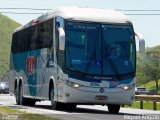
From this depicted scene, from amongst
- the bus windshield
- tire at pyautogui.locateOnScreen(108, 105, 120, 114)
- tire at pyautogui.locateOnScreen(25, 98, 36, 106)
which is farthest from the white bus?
tire at pyautogui.locateOnScreen(25, 98, 36, 106)

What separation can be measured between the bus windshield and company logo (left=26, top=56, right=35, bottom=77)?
585 cm

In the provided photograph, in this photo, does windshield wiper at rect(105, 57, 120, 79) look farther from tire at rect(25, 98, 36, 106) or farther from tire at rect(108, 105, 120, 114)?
tire at rect(25, 98, 36, 106)

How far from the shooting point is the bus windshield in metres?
22.6

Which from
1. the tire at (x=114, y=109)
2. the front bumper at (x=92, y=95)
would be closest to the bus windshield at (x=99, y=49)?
the front bumper at (x=92, y=95)

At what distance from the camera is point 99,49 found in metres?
22.9

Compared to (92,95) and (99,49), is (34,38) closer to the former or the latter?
(99,49)

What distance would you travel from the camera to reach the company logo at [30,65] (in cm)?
2827

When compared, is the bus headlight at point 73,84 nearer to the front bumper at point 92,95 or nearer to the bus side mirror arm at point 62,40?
the front bumper at point 92,95

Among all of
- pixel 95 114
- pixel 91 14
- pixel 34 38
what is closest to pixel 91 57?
pixel 91 14

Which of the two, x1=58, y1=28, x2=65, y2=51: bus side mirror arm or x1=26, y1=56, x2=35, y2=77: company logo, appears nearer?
x1=58, y1=28, x2=65, y2=51: bus side mirror arm

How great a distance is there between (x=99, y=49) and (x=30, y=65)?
667 centimetres

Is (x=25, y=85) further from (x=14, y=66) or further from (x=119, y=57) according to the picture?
(x=119, y=57)

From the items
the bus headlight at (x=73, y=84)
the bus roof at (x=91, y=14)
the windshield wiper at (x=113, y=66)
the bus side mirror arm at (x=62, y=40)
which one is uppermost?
the bus roof at (x=91, y=14)

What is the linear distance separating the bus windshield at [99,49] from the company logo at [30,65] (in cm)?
585
